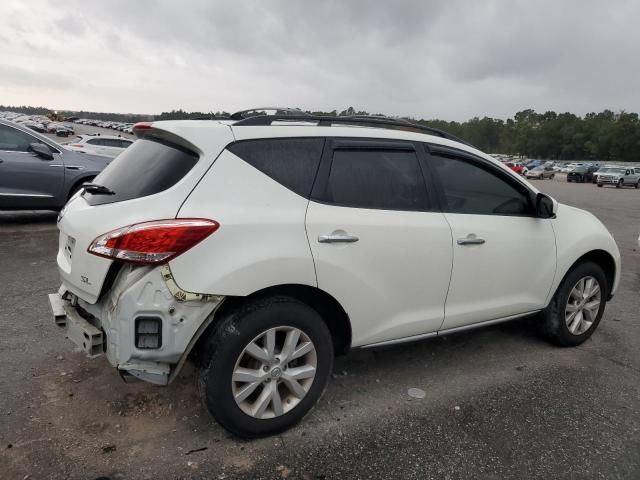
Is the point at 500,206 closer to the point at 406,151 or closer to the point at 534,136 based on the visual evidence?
the point at 406,151

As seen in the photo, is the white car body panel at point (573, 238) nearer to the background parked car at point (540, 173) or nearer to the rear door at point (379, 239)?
the rear door at point (379, 239)

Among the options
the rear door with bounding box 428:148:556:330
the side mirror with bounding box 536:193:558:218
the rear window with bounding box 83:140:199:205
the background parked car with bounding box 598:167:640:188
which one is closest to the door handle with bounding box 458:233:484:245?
the rear door with bounding box 428:148:556:330

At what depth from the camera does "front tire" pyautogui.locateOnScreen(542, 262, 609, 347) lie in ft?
12.8

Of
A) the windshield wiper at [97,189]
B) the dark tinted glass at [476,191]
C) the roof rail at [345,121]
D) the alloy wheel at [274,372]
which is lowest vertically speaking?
the alloy wheel at [274,372]

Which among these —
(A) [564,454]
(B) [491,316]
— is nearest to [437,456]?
(A) [564,454]

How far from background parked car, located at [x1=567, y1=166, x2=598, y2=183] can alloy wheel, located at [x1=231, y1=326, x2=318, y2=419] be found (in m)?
44.5

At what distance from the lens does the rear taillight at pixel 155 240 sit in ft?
7.48

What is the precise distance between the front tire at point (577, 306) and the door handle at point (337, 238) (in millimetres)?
2119

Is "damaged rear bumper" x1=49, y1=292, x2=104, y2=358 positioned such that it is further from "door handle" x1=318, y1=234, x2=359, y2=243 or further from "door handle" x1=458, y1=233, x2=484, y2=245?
"door handle" x1=458, y1=233, x2=484, y2=245

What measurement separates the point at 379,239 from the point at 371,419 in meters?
1.08

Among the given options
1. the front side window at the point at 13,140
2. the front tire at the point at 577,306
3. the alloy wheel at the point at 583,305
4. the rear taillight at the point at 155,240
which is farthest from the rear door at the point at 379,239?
the front side window at the point at 13,140

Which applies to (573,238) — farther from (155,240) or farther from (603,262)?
(155,240)

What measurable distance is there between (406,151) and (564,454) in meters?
1.96

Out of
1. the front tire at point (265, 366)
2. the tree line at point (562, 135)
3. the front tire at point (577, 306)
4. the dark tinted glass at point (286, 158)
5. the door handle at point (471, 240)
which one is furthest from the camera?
the tree line at point (562, 135)
